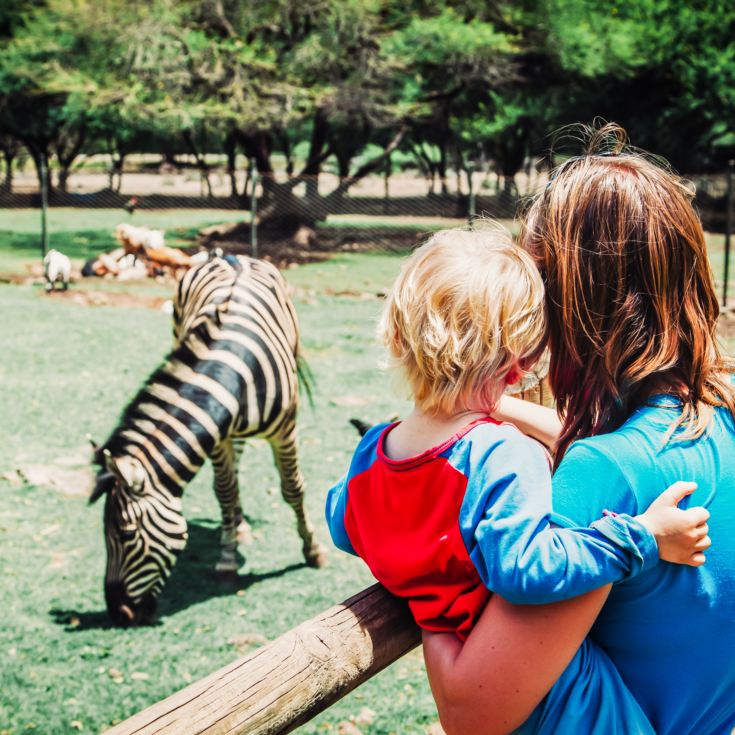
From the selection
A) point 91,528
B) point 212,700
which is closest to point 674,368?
point 212,700

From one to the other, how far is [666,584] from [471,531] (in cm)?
33

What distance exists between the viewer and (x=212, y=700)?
1.44 m

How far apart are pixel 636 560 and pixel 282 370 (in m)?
4.00

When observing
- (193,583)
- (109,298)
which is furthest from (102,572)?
(109,298)

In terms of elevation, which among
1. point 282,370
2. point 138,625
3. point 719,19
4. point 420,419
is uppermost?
point 719,19

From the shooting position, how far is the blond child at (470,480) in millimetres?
1382

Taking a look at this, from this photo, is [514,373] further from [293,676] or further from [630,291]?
[293,676]

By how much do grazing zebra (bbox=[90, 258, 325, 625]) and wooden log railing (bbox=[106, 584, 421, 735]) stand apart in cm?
280

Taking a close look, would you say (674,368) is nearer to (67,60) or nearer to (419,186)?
(67,60)

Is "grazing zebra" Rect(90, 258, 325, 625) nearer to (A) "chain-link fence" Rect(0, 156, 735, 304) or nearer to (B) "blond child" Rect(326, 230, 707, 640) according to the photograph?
(B) "blond child" Rect(326, 230, 707, 640)

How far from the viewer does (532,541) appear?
140cm

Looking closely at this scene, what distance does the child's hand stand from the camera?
4.52 ft

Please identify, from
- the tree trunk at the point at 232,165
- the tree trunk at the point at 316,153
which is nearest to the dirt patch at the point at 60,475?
the tree trunk at the point at 316,153

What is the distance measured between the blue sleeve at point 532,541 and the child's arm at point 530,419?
566 millimetres
